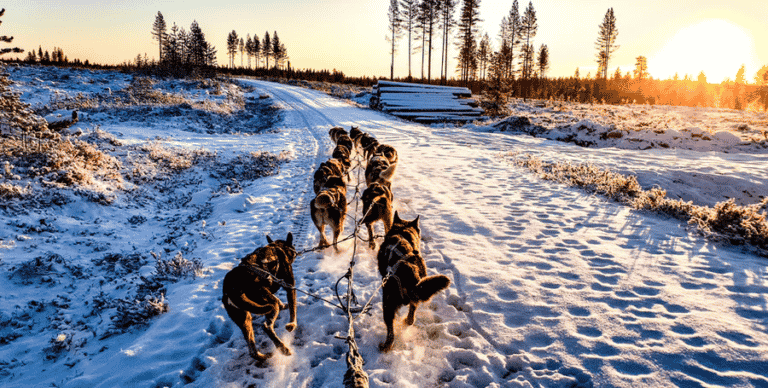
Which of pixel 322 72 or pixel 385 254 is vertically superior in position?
pixel 322 72

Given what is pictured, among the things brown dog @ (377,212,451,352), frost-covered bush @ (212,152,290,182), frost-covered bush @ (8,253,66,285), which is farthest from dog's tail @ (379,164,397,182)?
frost-covered bush @ (8,253,66,285)

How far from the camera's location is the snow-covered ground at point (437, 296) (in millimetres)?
3016

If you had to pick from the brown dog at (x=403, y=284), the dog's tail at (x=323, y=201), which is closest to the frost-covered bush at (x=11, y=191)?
the dog's tail at (x=323, y=201)

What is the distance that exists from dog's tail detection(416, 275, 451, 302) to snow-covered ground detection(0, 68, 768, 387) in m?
0.69

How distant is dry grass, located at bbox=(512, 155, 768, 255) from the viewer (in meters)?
5.13

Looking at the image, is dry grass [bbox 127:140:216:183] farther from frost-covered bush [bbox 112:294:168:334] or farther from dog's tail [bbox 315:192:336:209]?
dog's tail [bbox 315:192:336:209]

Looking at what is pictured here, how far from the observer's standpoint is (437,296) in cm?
425

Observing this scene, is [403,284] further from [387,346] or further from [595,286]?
[595,286]

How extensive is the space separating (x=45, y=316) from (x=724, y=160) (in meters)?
16.2

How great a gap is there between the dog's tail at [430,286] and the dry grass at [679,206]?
5.17 meters

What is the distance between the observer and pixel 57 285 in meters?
4.35

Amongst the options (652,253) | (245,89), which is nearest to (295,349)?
(652,253)

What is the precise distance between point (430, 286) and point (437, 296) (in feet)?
4.49

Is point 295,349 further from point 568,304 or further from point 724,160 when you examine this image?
point 724,160
